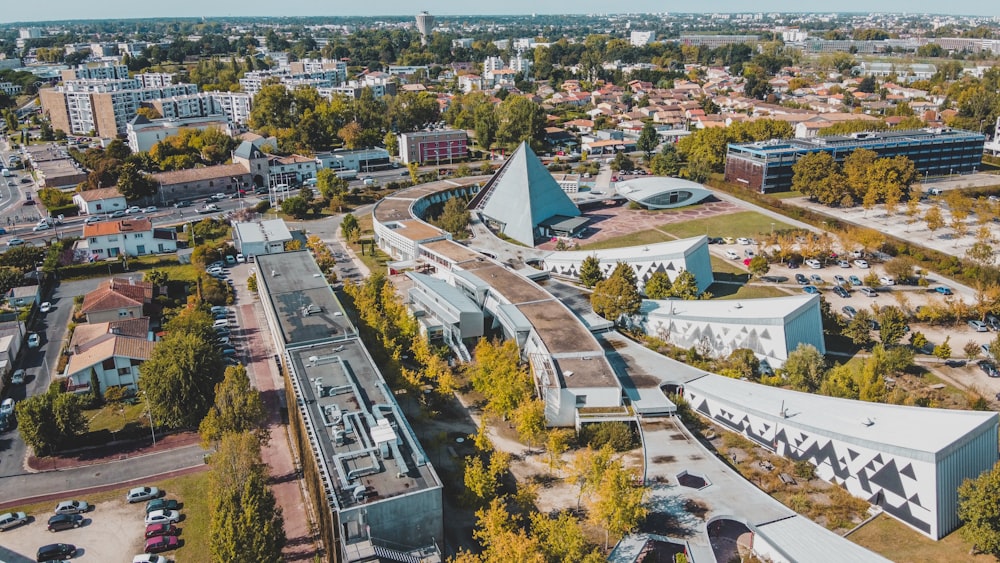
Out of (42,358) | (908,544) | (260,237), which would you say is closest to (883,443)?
(908,544)

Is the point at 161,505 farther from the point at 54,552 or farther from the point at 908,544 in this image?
the point at 908,544

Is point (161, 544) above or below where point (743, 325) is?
below

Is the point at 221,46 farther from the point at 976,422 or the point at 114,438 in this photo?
the point at 976,422

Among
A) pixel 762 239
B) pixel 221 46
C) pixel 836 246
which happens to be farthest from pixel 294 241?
pixel 221 46

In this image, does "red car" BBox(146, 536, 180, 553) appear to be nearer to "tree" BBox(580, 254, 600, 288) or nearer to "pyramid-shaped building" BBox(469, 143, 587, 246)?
"tree" BBox(580, 254, 600, 288)

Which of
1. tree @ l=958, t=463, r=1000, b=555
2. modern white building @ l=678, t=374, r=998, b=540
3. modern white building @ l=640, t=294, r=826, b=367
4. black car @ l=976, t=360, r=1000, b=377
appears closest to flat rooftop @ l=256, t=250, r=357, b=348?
modern white building @ l=640, t=294, r=826, b=367

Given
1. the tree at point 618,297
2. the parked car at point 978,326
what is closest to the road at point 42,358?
the tree at point 618,297

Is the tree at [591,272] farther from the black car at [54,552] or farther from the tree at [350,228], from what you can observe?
the black car at [54,552]
